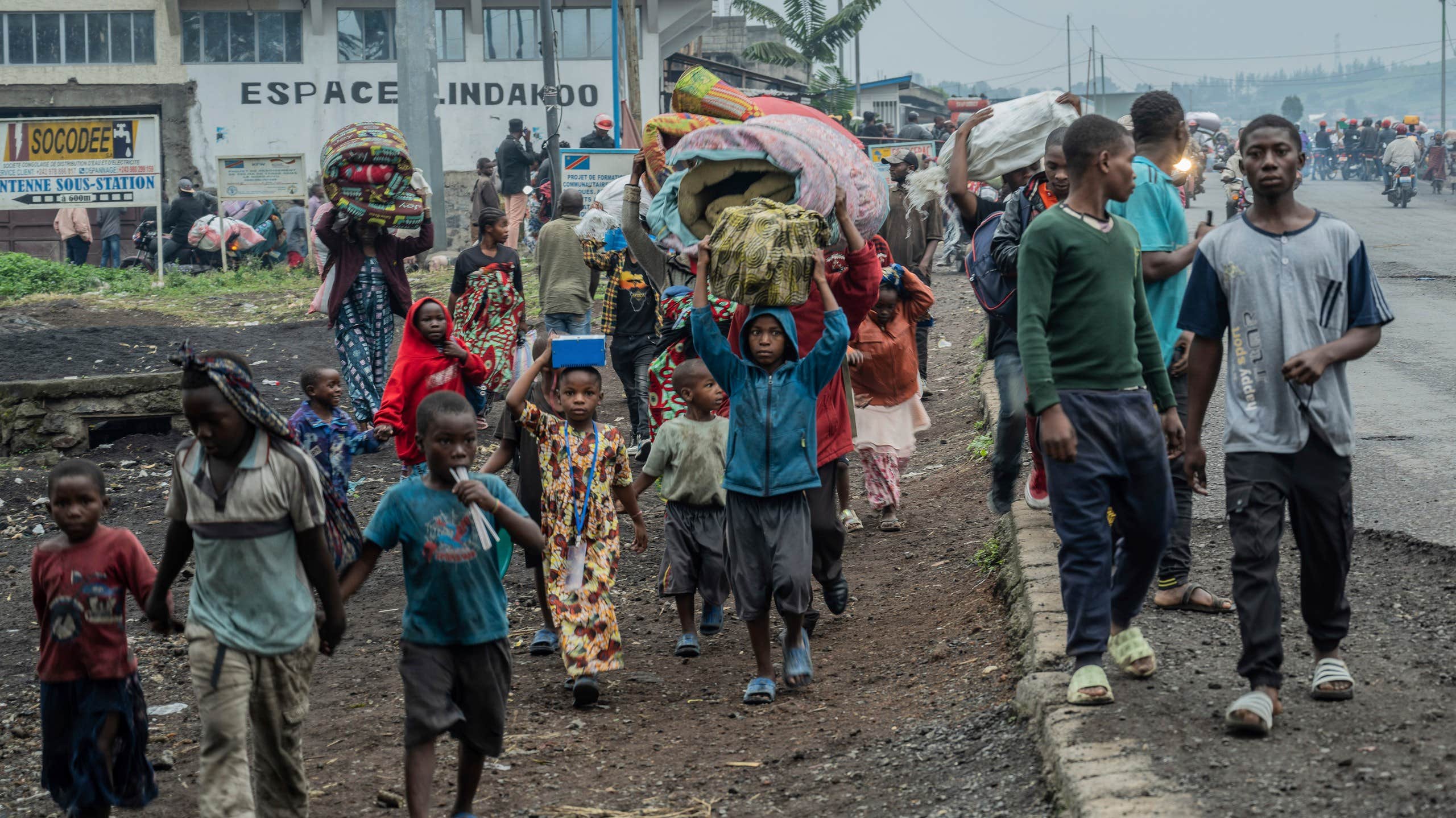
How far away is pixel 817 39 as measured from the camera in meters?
38.2

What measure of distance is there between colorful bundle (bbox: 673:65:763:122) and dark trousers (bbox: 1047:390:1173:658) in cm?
271

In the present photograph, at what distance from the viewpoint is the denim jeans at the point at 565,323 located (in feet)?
39.5

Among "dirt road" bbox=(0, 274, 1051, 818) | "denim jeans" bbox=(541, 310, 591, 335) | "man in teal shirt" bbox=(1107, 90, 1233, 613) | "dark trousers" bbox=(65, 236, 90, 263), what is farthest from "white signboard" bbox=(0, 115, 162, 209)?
"man in teal shirt" bbox=(1107, 90, 1233, 613)

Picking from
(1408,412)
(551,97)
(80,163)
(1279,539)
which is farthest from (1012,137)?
(80,163)

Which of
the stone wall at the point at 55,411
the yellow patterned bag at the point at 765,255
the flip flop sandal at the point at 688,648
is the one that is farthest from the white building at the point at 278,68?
the yellow patterned bag at the point at 765,255

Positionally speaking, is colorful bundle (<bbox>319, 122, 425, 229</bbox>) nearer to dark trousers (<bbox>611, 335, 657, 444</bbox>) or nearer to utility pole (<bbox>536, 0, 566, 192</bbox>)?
dark trousers (<bbox>611, 335, 657, 444</bbox>)

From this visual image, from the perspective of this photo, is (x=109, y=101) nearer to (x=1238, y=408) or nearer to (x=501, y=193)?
(x=501, y=193)

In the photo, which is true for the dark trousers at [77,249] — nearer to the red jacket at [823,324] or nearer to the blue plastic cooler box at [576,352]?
the blue plastic cooler box at [576,352]

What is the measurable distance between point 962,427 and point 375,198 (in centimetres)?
456

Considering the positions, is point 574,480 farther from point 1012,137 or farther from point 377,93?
point 377,93

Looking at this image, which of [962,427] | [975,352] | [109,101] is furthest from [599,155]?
[109,101]

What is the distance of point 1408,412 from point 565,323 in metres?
6.25

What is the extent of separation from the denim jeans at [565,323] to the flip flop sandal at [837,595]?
6.17 meters

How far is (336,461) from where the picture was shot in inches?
267
